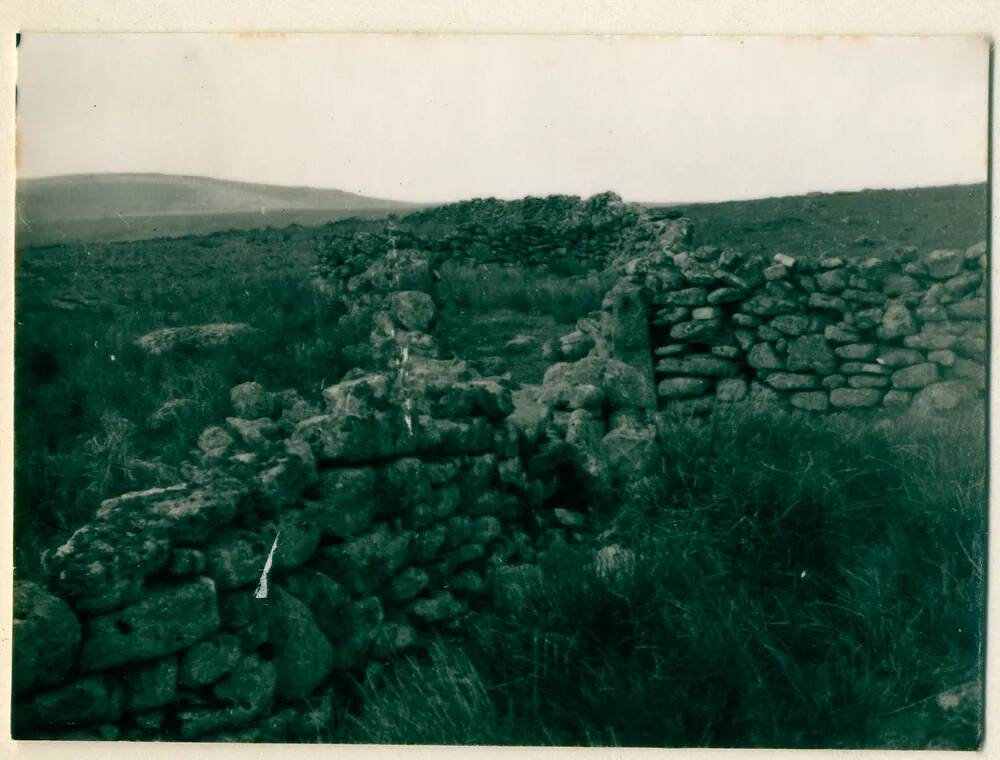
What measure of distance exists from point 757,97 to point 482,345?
175 cm

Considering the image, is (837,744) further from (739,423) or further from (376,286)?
(376,286)

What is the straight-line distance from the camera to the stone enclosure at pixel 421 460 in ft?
12.6

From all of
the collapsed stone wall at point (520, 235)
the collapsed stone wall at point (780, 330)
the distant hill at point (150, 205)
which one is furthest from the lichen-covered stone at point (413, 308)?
the collapsed stone wall at point (780, 330)

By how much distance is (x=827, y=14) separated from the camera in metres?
4.38

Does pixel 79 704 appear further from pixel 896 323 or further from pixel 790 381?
pixel 896 323

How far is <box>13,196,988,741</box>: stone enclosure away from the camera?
3832mm

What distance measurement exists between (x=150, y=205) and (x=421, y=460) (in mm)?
1699

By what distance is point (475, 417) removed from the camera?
463 centimetres

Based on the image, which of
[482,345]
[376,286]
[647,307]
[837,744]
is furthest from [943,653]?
[376,286]

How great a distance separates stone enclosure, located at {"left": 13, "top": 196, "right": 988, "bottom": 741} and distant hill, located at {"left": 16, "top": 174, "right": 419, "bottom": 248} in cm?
35

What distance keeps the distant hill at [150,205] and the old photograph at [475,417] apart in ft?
0.05

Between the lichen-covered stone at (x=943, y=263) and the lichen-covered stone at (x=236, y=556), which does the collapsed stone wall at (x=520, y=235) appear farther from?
the lichen-covered stone at (x=236, y=556)

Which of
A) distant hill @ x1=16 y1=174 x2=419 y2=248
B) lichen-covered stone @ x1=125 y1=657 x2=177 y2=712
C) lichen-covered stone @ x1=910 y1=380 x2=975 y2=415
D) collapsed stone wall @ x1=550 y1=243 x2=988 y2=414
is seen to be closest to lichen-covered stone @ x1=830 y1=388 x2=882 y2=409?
collapsed stone wall @ x1=550 y1=243 x2=988 y2=414

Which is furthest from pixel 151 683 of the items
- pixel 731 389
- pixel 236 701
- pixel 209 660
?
pixel 731 389
